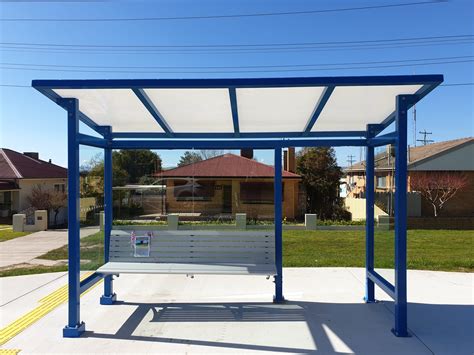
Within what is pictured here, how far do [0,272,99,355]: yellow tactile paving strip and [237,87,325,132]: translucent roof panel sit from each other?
3.64 meters

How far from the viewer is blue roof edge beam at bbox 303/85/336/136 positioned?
4301 mm

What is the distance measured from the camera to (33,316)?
4863mm

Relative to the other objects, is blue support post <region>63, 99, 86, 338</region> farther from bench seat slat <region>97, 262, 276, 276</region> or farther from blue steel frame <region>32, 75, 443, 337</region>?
bench seat slat <region>97, 262, 276, 276</region>

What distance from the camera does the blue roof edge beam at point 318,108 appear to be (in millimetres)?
4301

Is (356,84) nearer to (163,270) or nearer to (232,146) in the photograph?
(232,146)

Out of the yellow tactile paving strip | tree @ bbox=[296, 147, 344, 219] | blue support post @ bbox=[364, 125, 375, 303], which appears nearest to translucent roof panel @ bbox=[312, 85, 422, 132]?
blue support post @ bbox=[364, 125, 375, 303]

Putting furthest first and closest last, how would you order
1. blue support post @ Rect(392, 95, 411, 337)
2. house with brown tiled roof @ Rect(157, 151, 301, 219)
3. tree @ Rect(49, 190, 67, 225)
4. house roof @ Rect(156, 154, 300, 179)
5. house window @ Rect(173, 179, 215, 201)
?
tree @ Rect(49, 190, 67, 225), house window @ Rect(173, 179, 215, 201), house with brown tiled roof @ Rect(157, 151, 301, 219), house roof @ Rect(156, 154, 300, 179), blue support post @ Rect(392, 95, 411, 337)

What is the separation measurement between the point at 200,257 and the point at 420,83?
3.49 meters

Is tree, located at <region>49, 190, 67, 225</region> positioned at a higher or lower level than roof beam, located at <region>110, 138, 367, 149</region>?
lower

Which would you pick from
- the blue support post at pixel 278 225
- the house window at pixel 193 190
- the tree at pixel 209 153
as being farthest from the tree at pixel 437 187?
the blue support post at pixel 278 225

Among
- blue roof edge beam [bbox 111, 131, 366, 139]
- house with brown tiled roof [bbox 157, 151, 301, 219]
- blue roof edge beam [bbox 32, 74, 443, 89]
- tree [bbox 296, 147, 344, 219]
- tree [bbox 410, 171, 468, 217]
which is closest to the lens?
blue roof edge beam [bbox 32, 74, 443, 89]

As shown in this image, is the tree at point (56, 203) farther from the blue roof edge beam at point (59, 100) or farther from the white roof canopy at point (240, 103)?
the blue roof edge beam at point (59, 100)

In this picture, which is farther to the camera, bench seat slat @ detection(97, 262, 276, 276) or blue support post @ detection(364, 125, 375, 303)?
blue support post @ detection(364, 125, 375, 303)

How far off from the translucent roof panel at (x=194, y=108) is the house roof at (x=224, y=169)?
1.98 ft
